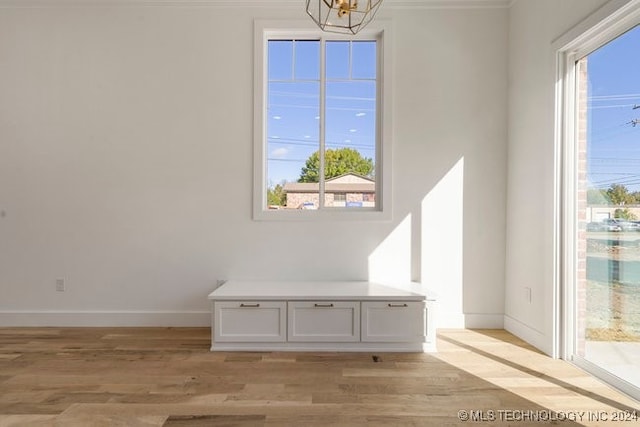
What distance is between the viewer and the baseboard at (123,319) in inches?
139

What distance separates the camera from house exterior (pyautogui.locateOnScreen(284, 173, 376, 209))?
12.0 ft

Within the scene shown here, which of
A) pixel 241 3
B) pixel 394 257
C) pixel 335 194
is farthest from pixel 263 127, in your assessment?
pixel 394 257

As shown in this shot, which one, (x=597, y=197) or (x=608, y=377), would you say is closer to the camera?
(x=608, y=377)

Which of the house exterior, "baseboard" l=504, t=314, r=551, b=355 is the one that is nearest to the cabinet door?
"baseboard" l=504, t=314, r=551, b=355

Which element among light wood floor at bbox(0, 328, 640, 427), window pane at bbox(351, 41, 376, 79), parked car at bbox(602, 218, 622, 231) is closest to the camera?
light wood floor at bbox(0, 328, 640, 427)

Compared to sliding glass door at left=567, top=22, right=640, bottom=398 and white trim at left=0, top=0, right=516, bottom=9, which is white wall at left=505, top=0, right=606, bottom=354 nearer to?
sliding glass door at left=567, top=22, right=640, bottom=398

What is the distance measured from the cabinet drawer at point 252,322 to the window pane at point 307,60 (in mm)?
2096

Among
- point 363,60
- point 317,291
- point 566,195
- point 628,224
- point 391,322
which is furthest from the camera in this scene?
point 363,60

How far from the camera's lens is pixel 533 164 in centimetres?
309

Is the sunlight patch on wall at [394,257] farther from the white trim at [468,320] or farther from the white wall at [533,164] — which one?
the white wall at [533,164]

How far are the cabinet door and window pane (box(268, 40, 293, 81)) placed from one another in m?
2.21

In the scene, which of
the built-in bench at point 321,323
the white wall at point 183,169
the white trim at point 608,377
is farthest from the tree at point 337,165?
the white trim at point 608,377

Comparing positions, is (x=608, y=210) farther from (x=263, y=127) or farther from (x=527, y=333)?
(x=263, y=127)

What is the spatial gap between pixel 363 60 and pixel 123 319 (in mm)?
3250
